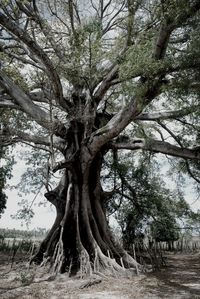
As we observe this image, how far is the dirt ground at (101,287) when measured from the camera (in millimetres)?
6156

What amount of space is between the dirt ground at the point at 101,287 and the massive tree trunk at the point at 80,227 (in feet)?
2.17

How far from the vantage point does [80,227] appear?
9.76 metres

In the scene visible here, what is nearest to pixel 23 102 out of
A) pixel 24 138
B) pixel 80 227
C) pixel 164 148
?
pixel 24 138

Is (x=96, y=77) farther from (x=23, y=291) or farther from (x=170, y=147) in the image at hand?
(x=23, y=291)

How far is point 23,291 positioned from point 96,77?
541cm

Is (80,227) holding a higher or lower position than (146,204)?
lower

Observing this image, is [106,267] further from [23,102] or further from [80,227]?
[23,102]

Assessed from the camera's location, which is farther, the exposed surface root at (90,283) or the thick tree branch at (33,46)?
the exposed surface root at (90,283)

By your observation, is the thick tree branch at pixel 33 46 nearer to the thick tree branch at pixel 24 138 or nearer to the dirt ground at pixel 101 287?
the thick tree branch at pixel 24 138

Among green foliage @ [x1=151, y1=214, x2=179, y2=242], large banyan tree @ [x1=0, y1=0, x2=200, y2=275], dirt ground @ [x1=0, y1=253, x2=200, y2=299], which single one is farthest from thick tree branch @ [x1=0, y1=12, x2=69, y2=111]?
green foliage @ [x1=151, y1=214, x2=179, y2=242]

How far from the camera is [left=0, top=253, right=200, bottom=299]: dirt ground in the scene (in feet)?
20.2

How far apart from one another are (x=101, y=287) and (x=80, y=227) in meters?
2.98

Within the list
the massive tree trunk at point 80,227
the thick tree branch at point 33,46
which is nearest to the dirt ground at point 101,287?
the massive tree trunk at point 80,227

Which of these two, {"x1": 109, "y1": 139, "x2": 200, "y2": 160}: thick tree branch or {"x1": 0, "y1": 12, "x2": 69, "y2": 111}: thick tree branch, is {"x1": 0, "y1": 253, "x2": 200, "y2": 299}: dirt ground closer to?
{"x1": 109, "y1": 139, "x2": 200, "y2": 160}: thick tree branch
